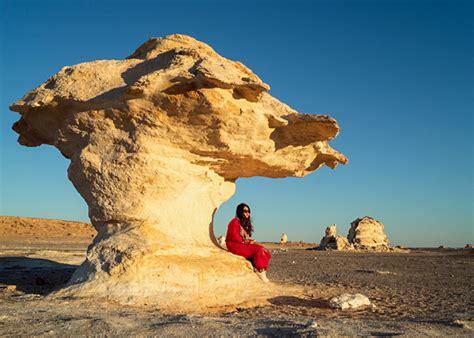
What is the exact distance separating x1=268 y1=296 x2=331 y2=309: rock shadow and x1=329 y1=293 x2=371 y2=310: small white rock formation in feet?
0.56

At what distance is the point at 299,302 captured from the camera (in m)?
6.44

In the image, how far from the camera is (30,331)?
389cm

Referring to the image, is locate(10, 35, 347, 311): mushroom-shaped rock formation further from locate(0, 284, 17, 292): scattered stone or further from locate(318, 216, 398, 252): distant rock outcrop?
locate(318, 216, 398, 252): distant rock outcrop

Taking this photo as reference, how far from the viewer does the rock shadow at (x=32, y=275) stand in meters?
7.33

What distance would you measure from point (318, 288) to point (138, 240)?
3495mm

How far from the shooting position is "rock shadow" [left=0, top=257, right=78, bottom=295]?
24.1 ft

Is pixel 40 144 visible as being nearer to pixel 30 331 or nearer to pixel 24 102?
pixel 24 102

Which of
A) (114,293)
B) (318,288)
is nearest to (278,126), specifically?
(318,288)

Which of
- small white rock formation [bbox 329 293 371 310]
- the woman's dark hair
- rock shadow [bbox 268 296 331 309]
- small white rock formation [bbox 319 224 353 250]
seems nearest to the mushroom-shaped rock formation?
rock shadow [bbox 268 296 331 309]

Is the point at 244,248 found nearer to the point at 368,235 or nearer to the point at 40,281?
the point at 40,281

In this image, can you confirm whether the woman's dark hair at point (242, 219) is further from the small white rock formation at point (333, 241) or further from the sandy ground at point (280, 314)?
the small white rock formation at point (333, 241)

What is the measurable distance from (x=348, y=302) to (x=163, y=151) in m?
3.52

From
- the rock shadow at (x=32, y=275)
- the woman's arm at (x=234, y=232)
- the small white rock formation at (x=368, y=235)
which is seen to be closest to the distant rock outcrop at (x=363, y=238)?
the small white rock formation at (x=368, y=235)

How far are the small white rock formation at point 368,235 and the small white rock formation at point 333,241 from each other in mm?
591
